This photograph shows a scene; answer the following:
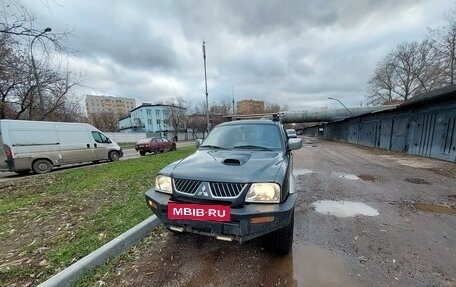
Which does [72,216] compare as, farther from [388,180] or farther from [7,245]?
[388,180]

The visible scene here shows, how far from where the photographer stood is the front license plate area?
7.09 feet

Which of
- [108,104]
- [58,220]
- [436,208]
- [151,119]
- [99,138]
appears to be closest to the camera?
[58,220]

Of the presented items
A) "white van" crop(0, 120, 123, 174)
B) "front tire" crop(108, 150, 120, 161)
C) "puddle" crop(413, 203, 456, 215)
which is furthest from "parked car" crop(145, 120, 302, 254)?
"front tire" crop(108, 150, 120, 161)

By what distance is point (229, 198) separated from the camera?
7.23ft

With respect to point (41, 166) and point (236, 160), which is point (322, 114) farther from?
point (236, 160)

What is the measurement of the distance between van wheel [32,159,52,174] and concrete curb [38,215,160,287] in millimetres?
8744

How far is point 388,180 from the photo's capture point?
6750 mm

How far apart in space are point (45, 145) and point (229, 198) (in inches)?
421

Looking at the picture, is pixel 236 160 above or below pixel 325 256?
above

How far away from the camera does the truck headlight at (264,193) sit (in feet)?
7.32

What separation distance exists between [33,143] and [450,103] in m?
19.1

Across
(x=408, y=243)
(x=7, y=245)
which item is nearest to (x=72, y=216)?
(x=7, y=245)

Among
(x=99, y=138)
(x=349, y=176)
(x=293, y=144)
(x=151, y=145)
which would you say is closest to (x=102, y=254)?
(x=293, y=144)

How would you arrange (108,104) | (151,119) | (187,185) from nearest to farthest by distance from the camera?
(187,185) → (151,119) → (108,104)
